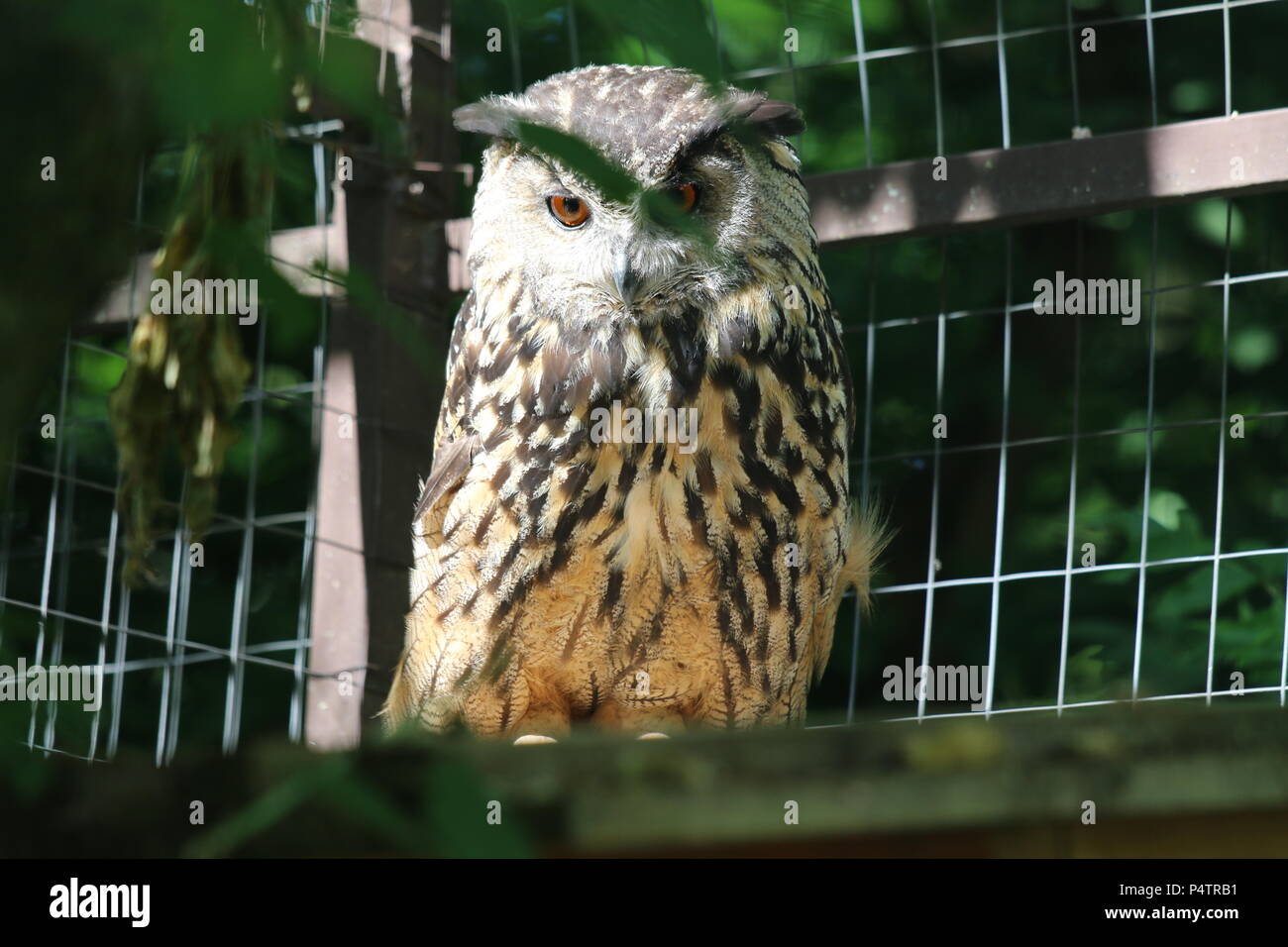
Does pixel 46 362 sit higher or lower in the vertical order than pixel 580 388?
lower

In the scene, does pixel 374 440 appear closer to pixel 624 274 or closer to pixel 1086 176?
pixel 624 274

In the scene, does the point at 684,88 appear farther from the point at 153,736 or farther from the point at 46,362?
the point at 153,736

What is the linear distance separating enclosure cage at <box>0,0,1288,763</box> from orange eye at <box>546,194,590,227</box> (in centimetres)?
24

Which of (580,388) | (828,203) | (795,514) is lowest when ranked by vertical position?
(795,514)

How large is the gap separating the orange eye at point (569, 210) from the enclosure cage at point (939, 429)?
0.24m

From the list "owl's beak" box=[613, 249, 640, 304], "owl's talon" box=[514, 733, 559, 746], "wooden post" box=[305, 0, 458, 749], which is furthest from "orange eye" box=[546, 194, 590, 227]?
"owl's talon" box=[514, 733, 559, 746]

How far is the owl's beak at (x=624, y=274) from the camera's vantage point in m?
2.16

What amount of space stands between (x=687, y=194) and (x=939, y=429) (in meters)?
1.34

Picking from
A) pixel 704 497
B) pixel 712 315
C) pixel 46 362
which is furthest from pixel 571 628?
pixel 46 362

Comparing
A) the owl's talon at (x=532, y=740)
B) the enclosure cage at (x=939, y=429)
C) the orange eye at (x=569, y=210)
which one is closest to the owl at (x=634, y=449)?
the orange eye at (x=569, y=210)

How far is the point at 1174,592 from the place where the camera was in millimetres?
3221

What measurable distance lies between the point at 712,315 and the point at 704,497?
0.30m

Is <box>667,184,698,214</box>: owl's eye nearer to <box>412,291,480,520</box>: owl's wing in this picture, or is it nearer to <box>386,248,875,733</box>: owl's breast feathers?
<box>386,248,875,733</box>: owl's breast feathers

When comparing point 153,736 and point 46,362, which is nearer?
point 46,362
